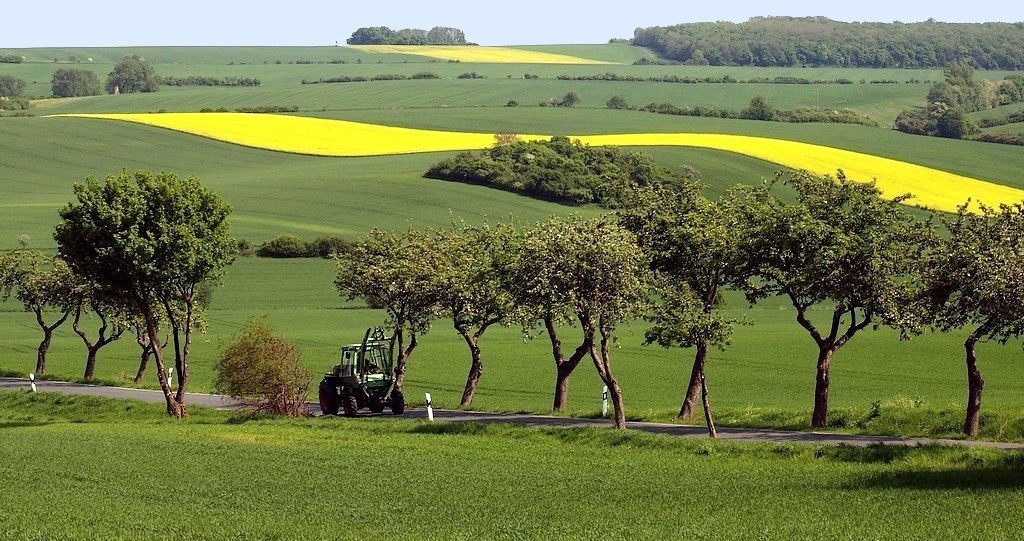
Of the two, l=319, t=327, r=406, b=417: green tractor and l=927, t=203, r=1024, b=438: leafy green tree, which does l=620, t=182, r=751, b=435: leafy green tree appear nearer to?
l=927, t=203, r=1024, b=438: leafy green tree

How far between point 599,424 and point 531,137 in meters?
114

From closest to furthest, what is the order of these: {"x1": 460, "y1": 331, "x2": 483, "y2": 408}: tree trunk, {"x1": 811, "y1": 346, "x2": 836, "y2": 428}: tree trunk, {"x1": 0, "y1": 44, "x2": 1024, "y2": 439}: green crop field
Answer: {"x1": 811, "y1": 346, "x2": 836, "y2": 428}: tree trunk → {"x1": 460, "y1": 331, "x2": 483, "y2": 408}: tree trunk → {"x1": 0, "y1": 44, "x2": 1024, "y2": 439}: green crop field

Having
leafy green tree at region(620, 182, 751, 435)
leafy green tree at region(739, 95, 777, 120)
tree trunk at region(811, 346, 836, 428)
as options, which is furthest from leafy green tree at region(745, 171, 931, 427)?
leafy green tree at region(739, 95, 777, 120)

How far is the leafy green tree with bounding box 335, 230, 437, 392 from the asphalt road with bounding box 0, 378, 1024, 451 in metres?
4.15

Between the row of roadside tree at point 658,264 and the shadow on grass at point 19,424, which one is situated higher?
the row of roadside tree at point 658,264

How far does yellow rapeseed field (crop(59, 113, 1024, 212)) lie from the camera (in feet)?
420

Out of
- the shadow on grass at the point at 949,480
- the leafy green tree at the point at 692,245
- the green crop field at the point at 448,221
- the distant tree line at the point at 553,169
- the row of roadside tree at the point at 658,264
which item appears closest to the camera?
the shadow on grass at the point at 949,480

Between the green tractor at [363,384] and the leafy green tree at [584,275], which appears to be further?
the green tractor at [363,384]

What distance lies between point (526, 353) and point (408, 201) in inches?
1958

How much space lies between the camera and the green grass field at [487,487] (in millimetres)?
22922

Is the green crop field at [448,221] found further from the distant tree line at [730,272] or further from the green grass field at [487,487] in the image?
the green grass field at [487,487]

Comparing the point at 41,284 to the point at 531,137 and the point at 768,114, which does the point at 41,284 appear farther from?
the point at 768,114

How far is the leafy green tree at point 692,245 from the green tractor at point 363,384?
33.2ft

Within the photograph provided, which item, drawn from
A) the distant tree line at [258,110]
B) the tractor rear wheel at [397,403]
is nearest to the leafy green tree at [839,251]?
the tractor rear wheel at [397,403]
